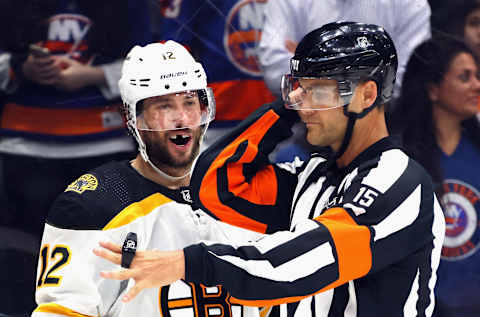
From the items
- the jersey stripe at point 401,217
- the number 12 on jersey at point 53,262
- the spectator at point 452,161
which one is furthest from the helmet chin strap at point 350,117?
the spectator at point 452,161

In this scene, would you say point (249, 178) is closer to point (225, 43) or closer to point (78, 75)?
point (225, 43)

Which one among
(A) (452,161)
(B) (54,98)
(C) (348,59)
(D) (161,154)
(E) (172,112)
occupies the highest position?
(C) (348,59)

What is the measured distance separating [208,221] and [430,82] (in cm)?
117

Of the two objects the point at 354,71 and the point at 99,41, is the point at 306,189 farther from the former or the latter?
the point at 99,41

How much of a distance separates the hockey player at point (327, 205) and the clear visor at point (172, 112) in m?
0.14

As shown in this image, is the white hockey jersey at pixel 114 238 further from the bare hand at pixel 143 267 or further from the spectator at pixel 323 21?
the spectator at pixel 323 21

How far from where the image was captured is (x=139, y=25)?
9.06 feet

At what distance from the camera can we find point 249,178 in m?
1.95

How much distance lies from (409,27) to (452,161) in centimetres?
55

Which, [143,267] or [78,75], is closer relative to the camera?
[143,267]

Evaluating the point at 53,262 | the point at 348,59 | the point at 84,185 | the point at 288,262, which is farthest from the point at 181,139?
the point at 288,262

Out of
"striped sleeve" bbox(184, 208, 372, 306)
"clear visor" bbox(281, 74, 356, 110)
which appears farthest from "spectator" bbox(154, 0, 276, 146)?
"striped sleeve" bbox(184, 208, 372, 306)

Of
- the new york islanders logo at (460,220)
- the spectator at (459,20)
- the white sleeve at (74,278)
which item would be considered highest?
the spectator at (459,20)

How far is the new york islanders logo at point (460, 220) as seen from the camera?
276cm
